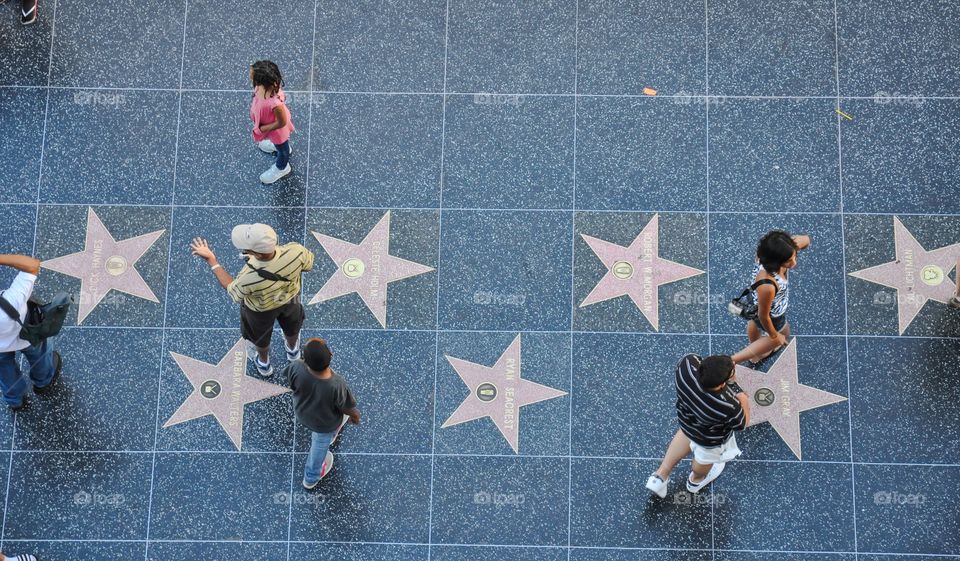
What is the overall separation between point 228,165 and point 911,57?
15.7 ft

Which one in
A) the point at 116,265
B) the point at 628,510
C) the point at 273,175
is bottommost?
the point at 628,510

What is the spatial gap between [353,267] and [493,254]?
939 millimetres

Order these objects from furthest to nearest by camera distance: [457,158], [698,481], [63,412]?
[457,158], [63,412], [698,481]

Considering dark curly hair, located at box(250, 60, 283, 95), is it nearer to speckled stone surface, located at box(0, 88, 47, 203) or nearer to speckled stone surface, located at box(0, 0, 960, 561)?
speckled stone surface, located at box(0, 0, 960, 561)

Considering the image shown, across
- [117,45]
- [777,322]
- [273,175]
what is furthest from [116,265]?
[777,322]

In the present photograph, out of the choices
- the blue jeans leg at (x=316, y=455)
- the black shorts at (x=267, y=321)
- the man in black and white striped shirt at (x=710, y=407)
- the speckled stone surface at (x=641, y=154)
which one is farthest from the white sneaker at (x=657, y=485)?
→ the black shorts at (x=267, y=321)

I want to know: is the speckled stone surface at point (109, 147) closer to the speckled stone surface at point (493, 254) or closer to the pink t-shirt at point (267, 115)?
the speckled stone surface at point (493, 254)

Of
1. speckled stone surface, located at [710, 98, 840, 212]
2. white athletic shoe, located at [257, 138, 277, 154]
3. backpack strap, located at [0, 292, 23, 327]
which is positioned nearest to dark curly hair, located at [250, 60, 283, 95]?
white athletic shoe, located at [257, 138, 277, 154]

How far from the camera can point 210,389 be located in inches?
215

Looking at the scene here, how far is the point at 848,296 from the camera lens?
18.1 feet

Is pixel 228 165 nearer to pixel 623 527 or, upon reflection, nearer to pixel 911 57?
pixel 623 527

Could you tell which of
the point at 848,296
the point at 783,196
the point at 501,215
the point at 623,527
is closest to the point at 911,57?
the point at 783,196

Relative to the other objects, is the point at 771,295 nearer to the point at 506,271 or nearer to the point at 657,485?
the point at 657,485

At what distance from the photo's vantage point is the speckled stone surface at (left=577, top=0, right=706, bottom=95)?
233 inches
